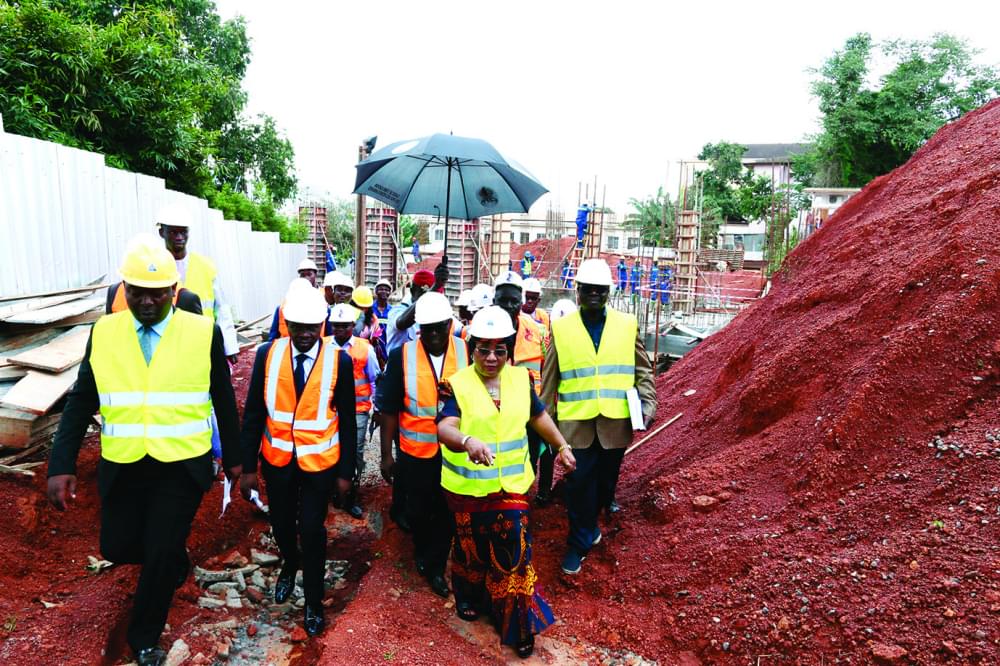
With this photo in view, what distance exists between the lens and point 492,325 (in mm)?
3580

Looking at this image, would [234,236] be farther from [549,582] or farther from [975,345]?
[975,345]

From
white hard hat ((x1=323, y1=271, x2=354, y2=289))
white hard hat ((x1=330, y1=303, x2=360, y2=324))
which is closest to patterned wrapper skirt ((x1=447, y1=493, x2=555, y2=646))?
white hard hat ((x1=330, y1=303, x2=360, y2=324))

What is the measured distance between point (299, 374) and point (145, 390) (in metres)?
0.85

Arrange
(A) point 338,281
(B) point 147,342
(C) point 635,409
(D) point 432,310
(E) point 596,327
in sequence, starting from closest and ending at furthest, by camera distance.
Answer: (B) point 147,342 → (D) point 432,310 → (C) point 635,409 → (E) point 596,327 → (A) point 338,281

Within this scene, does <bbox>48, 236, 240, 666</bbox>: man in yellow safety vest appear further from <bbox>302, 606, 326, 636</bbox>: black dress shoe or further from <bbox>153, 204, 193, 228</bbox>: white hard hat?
<bbox>153, 204, 193, 228</bbox>: white hard hat

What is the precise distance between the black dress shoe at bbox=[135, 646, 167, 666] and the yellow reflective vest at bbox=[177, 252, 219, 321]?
8.15 ft

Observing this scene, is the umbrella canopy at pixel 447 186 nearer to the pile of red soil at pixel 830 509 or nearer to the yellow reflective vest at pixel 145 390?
the pile of red soil at pixel 830 509

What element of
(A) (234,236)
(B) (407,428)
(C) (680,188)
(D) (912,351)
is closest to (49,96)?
(A) (234,236)

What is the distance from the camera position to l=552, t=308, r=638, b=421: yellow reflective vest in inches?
178

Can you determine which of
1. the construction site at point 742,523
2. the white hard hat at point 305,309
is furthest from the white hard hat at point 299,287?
the construction site at point 742,523

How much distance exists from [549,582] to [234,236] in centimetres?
1026

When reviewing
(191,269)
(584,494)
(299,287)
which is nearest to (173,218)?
(191,269)

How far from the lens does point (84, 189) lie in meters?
7.55

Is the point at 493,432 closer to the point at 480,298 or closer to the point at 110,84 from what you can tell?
the point at 480,298
